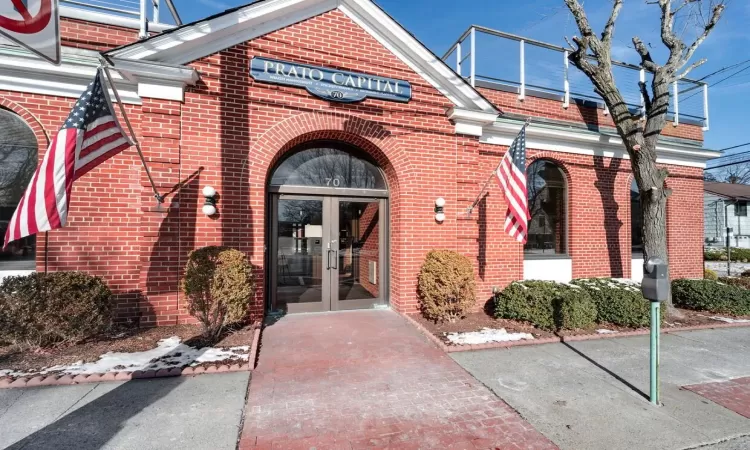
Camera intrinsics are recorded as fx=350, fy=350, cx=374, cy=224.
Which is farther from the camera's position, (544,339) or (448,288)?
(448,288)

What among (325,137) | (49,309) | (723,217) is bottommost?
(49,309)

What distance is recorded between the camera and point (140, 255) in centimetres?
539

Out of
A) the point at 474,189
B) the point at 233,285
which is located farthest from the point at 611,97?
the point at 233,285

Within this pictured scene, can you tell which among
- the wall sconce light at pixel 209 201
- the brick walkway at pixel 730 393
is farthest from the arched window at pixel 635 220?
the wall sconce light at pixel 209 201

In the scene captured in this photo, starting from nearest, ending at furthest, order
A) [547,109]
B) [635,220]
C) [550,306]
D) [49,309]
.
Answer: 1. [49,309]
2. [550,306]
3. [547,109]
4. [635,220]

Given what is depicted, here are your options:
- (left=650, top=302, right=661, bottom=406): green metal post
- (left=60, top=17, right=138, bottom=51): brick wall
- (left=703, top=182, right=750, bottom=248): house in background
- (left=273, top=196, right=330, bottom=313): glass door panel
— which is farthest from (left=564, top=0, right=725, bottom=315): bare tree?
(left=703, top=182, right=750, bottom=248): house in background

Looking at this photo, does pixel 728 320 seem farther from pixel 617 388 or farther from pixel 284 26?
pixel 284 26

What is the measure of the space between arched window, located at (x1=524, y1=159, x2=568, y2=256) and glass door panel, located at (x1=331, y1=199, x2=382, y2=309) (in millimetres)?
4023

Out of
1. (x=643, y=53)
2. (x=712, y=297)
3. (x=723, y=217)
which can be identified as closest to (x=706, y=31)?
(x=643, y=53)

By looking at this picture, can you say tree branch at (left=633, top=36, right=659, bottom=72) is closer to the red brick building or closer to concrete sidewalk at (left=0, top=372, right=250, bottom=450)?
the red brick building

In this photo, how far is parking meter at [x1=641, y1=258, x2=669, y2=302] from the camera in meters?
3.39

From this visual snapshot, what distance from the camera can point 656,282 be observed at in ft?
11.1

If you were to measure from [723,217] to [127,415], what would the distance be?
130 ft

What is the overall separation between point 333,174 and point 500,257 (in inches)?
158
